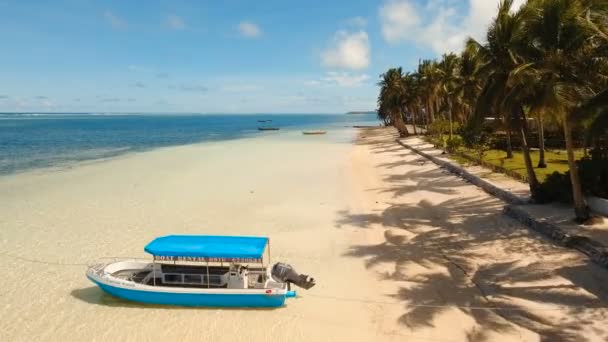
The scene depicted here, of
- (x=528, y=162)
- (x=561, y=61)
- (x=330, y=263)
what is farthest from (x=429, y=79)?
Answer: (x=330, y=263)

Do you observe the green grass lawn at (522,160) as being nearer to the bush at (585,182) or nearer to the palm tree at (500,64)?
the bush at (585,182)

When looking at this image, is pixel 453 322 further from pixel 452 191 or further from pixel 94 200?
pixel 94 200

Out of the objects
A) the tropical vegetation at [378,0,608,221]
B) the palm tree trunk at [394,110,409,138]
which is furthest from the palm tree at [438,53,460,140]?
the tropical vegetation at [378,0,608,221]

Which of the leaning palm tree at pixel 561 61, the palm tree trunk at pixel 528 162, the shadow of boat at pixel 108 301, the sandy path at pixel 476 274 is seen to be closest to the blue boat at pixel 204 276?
the shadow of boat at pixel 108 301

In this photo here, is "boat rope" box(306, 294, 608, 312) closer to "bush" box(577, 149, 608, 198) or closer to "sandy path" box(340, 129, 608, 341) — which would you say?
"sandy path" box(340, 129, 608, 341)

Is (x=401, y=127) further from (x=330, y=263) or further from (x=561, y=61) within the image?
(x=330, y=263)

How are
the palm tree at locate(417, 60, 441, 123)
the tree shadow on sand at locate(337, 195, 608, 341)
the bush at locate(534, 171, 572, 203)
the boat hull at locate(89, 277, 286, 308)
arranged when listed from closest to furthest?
the tree shadow on sand at locate(337, 195, 608, 341)
the boat hull at locate(89, 277, 286, 308)
the bush at locate(534, 171, 572, 203)
the palm tree at locate(417, 60, 441, 123)

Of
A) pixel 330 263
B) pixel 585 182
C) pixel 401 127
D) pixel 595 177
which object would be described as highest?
pixel 401 127
